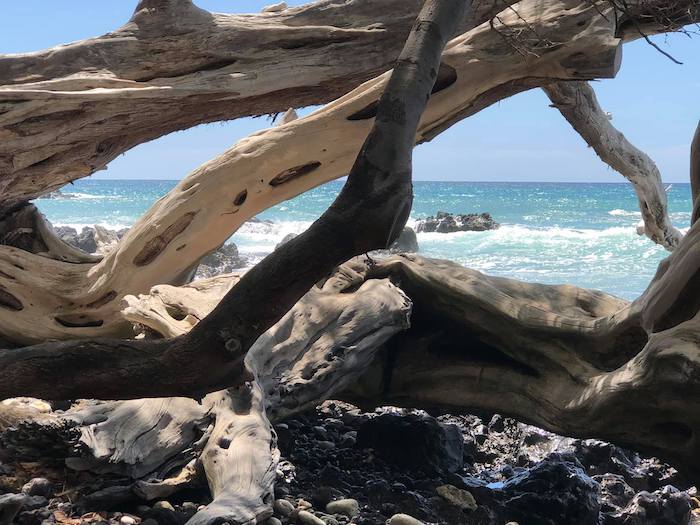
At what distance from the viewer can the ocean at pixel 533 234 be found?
20.3 metres

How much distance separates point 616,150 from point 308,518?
5.30 m

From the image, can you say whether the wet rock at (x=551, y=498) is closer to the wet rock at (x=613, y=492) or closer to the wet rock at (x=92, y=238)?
the wet rock at (x=613, y=492)

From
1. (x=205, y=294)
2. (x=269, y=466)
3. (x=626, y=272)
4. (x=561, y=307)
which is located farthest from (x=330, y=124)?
(x=626, y=272)

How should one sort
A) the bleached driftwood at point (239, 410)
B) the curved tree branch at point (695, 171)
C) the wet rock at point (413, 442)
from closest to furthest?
the bleached driftwood at point (239, 410) < the curved tree branch at point (695, 171) < the wet rock at point (413, 442)

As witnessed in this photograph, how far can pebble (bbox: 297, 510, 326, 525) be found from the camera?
356cm

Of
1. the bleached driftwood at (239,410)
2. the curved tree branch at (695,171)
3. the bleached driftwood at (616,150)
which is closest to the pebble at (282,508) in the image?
the bleached driftwood at (239,410)

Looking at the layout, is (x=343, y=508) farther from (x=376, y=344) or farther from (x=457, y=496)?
(x=376, y=344)

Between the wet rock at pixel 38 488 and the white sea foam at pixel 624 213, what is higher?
the white sea foam at pixel 624 213

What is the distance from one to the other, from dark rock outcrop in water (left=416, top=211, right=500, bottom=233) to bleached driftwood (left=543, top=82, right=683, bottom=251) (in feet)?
63.9

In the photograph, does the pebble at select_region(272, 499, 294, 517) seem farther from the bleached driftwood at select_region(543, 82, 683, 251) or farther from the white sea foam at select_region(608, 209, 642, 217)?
the white sea foam at select_region(608, 209, 642, 217)

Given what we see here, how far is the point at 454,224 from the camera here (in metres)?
27.9

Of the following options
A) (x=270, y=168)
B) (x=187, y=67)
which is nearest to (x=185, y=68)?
(x=187, y=67)

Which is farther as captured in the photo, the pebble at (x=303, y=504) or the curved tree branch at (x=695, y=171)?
the curved tree branch at (x=695, y=171)

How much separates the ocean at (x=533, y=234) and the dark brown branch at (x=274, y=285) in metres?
15.3
